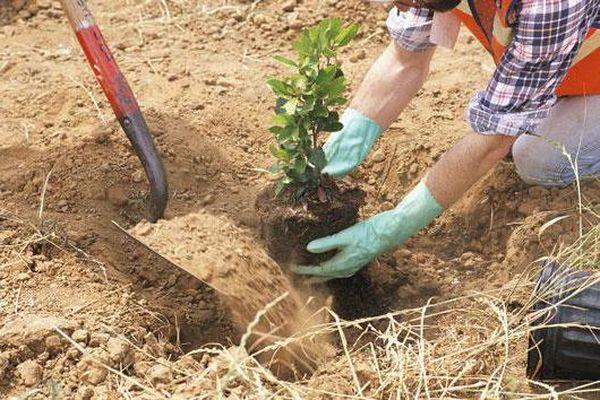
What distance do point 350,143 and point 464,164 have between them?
50 centimetres

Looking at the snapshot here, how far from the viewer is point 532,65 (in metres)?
2.56

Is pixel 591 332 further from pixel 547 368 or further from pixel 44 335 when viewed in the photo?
pixel 44 335

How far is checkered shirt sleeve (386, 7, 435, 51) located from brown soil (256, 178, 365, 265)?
0.56 meters

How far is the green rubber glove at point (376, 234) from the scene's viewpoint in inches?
113

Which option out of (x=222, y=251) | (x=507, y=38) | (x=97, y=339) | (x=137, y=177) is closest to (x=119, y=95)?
(x=137, y=177)

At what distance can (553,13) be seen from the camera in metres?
2.46

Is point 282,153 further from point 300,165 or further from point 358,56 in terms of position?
point 358,56

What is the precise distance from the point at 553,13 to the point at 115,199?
158 cm

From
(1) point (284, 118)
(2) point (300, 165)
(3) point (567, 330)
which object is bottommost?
(3) point (567, 330)

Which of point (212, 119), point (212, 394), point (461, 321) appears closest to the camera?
point (212, 394)

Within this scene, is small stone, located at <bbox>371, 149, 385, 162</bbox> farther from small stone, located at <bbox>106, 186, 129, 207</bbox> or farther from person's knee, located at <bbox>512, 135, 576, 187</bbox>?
small stone, located at <bbox>106, 186, 129, 207</bbox>

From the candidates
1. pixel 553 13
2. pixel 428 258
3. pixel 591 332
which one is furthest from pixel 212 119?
pixel 591 332

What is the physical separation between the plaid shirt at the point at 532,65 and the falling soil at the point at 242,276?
79cm

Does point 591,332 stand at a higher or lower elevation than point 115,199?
higher
